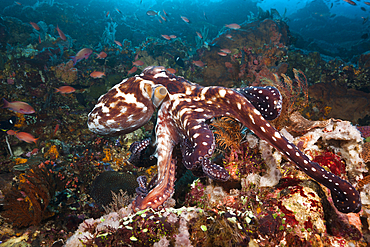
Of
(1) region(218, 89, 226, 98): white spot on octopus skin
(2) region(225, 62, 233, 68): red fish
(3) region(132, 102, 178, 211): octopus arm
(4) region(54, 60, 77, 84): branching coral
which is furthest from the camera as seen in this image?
(2) region(225, 62, 233, 68): red fish

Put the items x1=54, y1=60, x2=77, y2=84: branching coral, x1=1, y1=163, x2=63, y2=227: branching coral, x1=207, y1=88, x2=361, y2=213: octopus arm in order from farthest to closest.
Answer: x1=54, y1=60, x2=77, y2=84: branching coral < x1=1, y1=163, x2=63, y2=227: branching coral < x1=207, y1=88, x2=361, y2=213: octopus arm

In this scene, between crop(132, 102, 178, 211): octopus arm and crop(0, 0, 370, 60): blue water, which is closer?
crop(132, 102, 178, 211): octopus arm

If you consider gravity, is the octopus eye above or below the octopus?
above

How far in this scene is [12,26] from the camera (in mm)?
16625

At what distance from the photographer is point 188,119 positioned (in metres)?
2.09

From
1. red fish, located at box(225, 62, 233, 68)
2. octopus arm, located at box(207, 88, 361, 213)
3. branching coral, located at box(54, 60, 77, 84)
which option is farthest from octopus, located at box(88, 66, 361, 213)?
branching coral, located at box(54, 60, 77, 84)

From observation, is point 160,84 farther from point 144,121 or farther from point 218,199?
point 218,199

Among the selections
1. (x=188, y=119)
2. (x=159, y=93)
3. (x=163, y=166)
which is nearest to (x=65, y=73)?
(x=159, y=93)

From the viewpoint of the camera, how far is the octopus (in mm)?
1791

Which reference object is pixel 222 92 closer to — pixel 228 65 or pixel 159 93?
pixel 159 93

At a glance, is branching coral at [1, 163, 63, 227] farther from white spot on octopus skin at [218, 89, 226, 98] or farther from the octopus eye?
white spot on octopus skin at [218, 89, 226, 98]

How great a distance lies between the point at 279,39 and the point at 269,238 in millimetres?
17040

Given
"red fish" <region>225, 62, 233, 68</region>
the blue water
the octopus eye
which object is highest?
the blue water

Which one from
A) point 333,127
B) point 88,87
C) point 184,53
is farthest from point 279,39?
point 88,87
